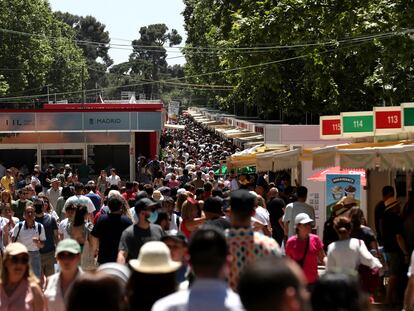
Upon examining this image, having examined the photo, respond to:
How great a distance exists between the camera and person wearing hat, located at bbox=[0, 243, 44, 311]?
26.1 feet

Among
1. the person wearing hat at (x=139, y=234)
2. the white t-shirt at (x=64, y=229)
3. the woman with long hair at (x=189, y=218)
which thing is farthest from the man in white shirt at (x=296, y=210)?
the person wearing hat at (x=139, y=234)

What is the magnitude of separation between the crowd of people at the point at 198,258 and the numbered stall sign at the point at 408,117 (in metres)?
2.96

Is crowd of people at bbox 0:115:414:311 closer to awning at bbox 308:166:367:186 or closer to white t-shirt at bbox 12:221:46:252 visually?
white t-shirt at bbox 12:221:46:252

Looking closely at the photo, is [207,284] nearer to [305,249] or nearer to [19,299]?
[19,299]

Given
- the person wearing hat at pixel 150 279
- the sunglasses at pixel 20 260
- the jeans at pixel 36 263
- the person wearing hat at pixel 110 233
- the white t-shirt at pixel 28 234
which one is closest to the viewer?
the person wearing hat at pixel 150 279

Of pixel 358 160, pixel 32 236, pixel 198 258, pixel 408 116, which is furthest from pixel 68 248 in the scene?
pixel 408 116

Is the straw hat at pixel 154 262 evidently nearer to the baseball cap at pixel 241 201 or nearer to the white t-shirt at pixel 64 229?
the baseball cap at pixel 241 201

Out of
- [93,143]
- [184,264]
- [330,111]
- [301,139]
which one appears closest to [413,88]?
[301,139]

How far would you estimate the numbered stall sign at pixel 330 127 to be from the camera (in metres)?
23.8

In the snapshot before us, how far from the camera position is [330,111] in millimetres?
37281

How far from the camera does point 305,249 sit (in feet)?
35.6

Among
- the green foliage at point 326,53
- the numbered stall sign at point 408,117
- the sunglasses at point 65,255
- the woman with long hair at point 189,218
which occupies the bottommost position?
the woman with long hair at point 189,218

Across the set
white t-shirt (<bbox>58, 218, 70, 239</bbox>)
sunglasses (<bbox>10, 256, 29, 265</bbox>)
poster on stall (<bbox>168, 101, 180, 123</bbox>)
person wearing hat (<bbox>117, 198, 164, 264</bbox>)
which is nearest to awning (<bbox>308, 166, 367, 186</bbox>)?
white t-shirt (<bbox>58, 218, 70, 239</bbox>)

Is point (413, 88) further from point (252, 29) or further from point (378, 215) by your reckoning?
point (378, 215)
